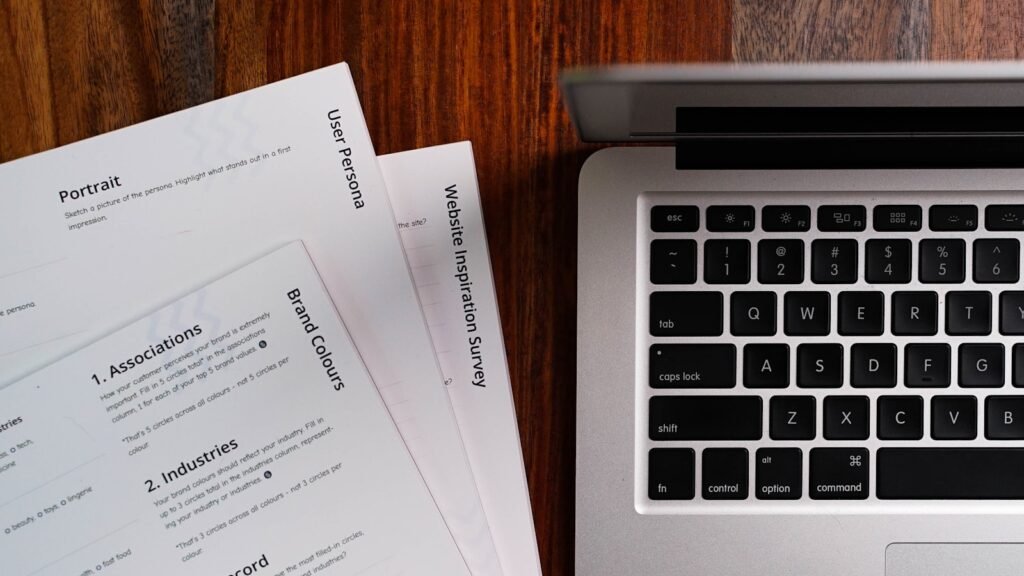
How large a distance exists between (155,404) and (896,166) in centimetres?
44

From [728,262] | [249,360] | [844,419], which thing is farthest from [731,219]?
[249,360]

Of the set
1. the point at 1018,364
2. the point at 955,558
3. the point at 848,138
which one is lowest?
the point at 955,558

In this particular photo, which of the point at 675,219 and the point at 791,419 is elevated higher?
the point at 675,219

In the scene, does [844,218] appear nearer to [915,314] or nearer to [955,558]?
[915,314]

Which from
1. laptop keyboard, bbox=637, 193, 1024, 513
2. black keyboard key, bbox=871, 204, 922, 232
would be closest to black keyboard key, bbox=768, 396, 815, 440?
laptop keyboard, bbox=637, 193, 1024, 513

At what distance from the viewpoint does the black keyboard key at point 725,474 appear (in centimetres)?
41

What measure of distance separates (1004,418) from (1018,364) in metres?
0.03

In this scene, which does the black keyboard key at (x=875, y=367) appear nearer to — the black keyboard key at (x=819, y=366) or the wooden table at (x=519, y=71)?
the black keyboard key at (x=819, y=366)

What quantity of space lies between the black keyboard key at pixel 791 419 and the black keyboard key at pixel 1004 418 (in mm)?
94

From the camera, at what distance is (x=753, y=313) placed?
412 millimetres

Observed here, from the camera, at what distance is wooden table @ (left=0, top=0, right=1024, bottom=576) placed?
1.45 ft

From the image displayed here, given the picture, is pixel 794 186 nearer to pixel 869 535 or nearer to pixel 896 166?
pixel 896 166

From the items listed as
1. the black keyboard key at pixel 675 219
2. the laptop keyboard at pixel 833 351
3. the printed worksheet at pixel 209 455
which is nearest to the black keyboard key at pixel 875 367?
the laptop keyboard at pixel 833 351

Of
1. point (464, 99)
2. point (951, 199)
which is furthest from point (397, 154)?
point (951, 199)
